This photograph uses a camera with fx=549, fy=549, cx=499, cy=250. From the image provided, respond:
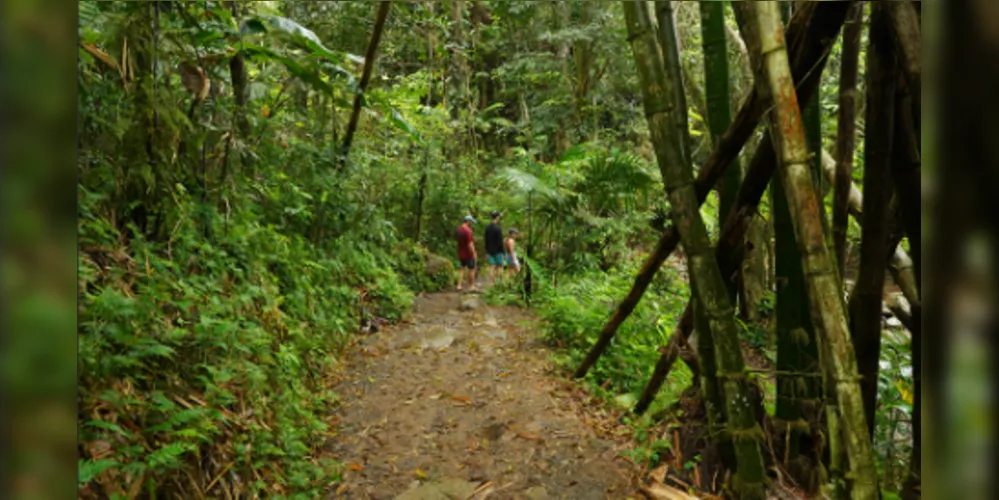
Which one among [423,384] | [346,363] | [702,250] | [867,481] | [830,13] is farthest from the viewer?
[346,363]

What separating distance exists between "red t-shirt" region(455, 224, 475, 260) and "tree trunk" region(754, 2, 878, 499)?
27.4 ft

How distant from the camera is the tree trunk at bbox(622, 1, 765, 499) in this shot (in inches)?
101

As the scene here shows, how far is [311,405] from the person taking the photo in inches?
180

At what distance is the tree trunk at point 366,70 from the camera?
644cm

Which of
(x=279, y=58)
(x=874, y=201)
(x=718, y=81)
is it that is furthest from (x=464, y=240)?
(x=874, y=201)

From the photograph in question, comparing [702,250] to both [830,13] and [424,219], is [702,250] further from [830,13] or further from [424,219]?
[424,219]

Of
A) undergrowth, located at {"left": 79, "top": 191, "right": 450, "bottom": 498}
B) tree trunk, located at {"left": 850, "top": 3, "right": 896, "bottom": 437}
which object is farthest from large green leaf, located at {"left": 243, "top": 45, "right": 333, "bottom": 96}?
tree trunk, located at {"left": 850, "top": 3, "right": 896, "bottom": 437}

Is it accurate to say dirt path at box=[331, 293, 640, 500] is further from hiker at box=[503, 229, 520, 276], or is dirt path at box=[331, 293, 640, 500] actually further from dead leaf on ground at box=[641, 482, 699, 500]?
hiker at box=[503, 229, 520, 276]
